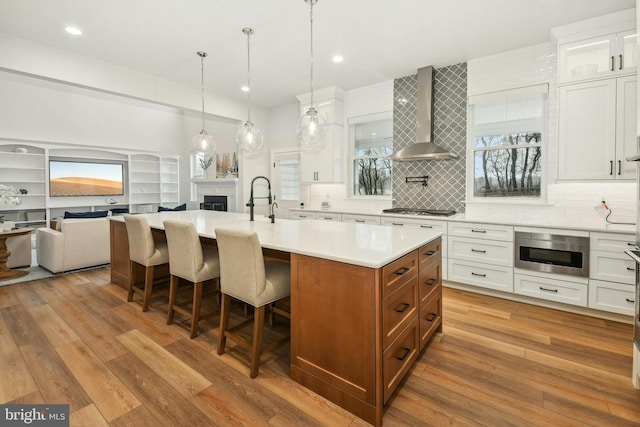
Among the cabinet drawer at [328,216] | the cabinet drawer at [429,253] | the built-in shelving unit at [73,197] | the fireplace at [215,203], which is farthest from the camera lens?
the fireplace at [215,203]

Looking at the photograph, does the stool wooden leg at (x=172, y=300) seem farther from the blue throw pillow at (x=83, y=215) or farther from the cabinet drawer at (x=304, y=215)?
the blue throw pillow at (x=83, y=215)

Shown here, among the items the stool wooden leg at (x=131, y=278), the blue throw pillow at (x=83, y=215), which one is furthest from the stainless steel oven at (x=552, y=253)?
the blue throw pillow at (x=83, y=215)

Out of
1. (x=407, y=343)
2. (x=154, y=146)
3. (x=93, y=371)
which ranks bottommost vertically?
(x=93, y=371)

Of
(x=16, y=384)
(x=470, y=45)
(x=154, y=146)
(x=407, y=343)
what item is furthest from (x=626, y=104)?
(x=154, y=146)

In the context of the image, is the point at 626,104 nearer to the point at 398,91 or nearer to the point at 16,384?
the point at 398,91

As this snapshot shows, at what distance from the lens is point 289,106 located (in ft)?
20.3

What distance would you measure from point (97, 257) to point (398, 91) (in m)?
5.19

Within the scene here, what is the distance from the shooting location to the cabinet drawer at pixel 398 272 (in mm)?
1710

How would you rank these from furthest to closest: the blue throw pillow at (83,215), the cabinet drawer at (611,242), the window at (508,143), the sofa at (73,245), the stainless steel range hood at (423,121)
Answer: the blue throw pillow at (83,215) → the sofa at (73,245) → the stainless steel range hood at (423,121) → the window at (508,143) → the cabinet drawer at (611,242)

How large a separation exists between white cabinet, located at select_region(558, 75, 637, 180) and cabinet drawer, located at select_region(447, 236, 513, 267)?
37.7 inches

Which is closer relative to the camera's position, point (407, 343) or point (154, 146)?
point (407, 343)

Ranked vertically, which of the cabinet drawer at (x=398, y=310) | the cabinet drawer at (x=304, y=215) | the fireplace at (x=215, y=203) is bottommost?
the cabinet drawer at (x=398, y=310)

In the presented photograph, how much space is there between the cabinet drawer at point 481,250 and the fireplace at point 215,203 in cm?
556

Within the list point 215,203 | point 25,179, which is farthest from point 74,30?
point 25,179
